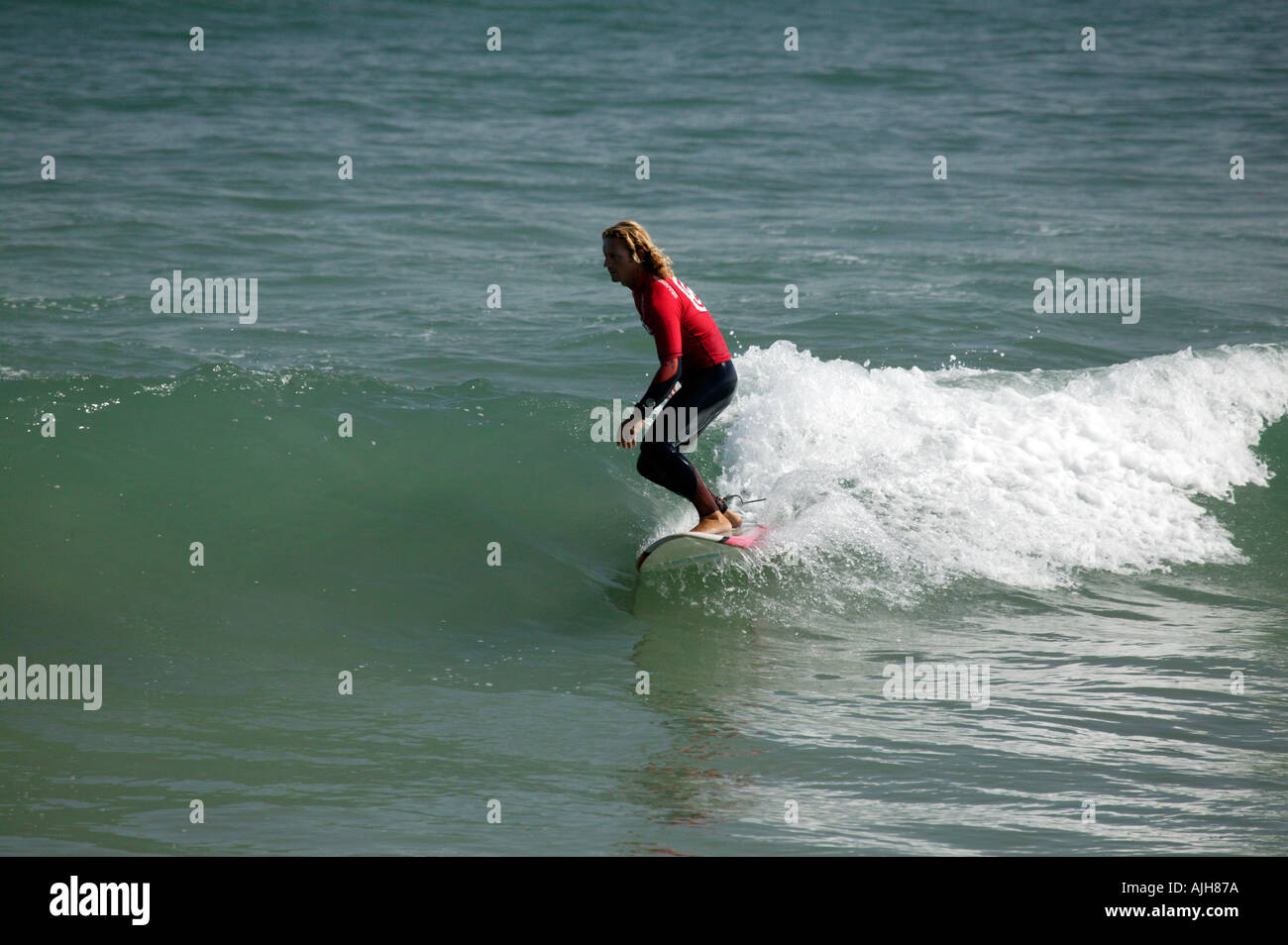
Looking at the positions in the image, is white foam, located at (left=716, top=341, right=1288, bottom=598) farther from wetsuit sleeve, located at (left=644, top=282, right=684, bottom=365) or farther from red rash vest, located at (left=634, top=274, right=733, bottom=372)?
wetsuit sleeve, located at (left=644, top=282, right=684, bottom=365)

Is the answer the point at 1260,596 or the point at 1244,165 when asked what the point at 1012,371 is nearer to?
the point at 1260,596

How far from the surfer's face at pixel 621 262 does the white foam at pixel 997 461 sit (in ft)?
6.91

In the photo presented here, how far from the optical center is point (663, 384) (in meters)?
6.99

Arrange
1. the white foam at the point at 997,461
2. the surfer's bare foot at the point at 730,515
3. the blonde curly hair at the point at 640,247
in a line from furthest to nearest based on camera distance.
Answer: the white foam at the point at 997,461 → the surfer's bare foot at the point at 730,515 → the blonde curly hair at the point at 640,247

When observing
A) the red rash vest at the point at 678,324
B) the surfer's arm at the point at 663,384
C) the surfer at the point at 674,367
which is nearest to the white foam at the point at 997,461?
the surfer at the point at 674,367

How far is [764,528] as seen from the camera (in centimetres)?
810

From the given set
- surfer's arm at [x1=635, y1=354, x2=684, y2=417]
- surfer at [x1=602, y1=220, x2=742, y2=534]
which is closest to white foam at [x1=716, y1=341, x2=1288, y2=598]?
surfer at [x1=602, y1=220, x2=742, y2=534]

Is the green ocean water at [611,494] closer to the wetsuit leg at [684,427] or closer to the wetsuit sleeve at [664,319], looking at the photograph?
the wetsuit leg at [684,427]

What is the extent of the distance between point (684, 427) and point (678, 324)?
0.69 m

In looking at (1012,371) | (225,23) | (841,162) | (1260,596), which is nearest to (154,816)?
(1260,596)

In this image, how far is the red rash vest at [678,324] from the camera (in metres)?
6.97

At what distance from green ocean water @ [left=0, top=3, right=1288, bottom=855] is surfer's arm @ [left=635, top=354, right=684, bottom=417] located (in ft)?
4.31

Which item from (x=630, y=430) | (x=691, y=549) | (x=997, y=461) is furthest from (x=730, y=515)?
(x=997, y=461)

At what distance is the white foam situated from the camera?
27.6 ft
